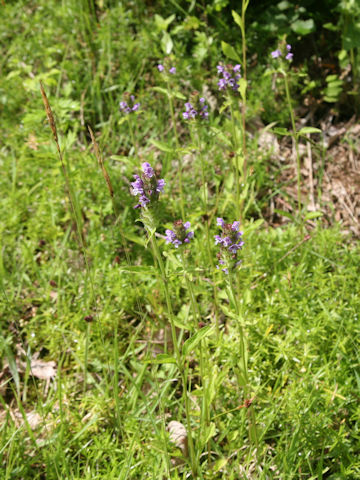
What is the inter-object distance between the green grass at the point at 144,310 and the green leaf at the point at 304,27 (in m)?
0.42

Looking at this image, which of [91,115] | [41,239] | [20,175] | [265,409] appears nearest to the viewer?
[265,409]

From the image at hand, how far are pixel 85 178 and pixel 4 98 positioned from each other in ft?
5.04

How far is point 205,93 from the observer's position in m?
3.75

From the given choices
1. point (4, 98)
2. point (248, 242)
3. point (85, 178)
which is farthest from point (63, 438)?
point (4, 98)

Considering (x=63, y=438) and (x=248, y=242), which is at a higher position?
(x=248, y=242)

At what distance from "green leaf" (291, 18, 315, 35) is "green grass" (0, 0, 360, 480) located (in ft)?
1.36

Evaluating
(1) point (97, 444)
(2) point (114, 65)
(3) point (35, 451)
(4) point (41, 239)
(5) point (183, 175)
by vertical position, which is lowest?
(3) point (35, 451)

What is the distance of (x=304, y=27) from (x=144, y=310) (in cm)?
239

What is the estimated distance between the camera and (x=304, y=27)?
335 cm

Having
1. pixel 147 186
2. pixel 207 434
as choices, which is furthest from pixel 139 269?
pixel 207 434

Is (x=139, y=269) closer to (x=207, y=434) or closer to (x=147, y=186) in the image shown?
(x=147, y=186)

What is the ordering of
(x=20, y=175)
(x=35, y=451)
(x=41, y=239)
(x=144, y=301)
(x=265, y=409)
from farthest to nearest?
(x=20, y=175) < (x=41, y=239) < (x=144, y=301) < (x=35, y=451) < (x=265, y=409)

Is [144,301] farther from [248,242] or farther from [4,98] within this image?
[4,98]

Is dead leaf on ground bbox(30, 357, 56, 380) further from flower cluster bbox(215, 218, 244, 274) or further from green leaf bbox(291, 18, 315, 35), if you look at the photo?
green leaf bbox(291, 18, 315, 35)
